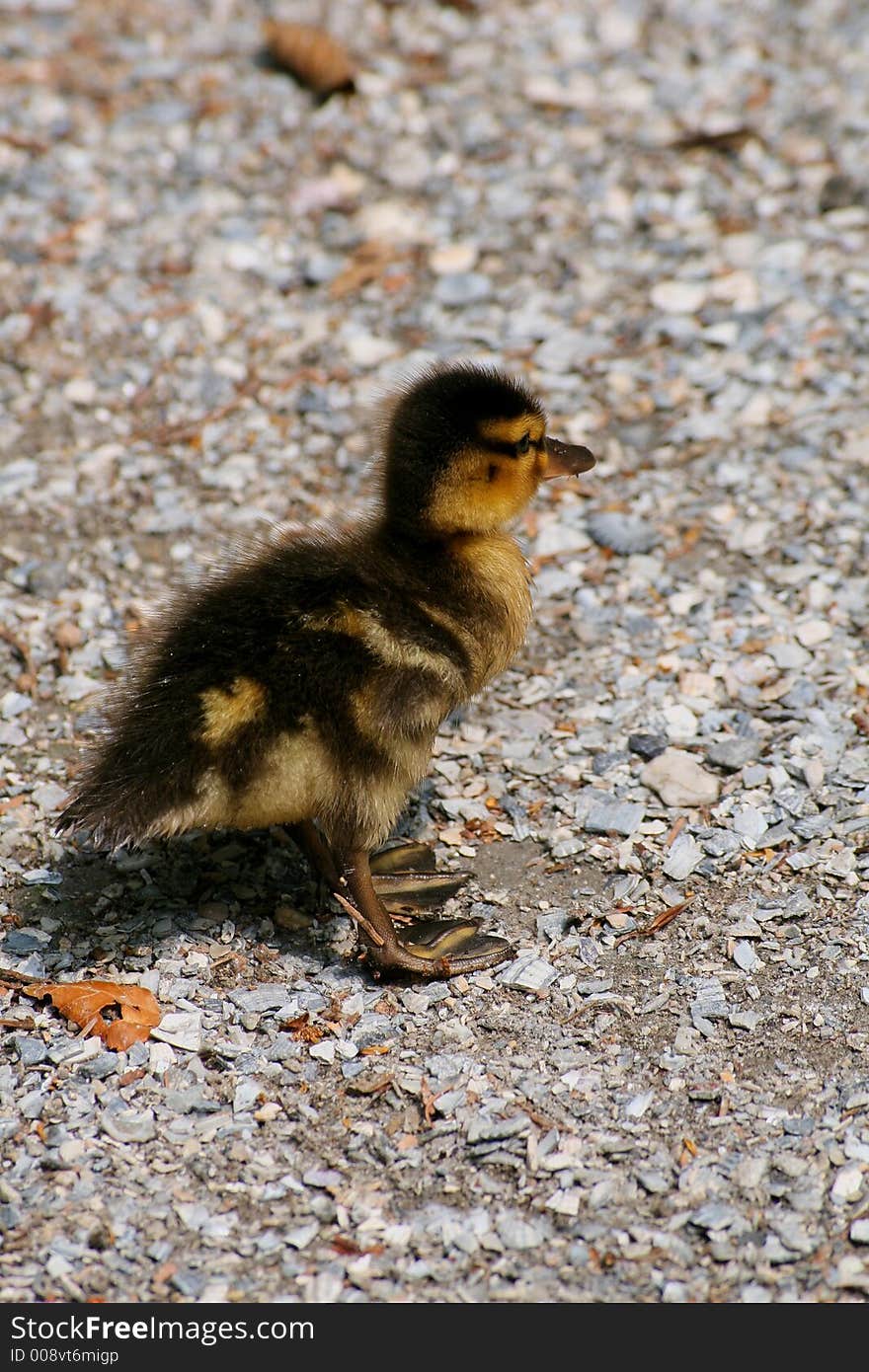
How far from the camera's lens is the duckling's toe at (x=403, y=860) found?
10.8 feet

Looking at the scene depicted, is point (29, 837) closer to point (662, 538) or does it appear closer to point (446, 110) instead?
point (662, 538)

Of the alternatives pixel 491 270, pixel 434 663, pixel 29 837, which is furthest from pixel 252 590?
pixel 491 270

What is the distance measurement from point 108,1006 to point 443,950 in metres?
0.64

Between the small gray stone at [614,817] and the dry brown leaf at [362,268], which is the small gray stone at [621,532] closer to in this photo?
the small gray stone at [614,817]

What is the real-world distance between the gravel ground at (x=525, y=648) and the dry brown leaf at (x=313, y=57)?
3.5 inches

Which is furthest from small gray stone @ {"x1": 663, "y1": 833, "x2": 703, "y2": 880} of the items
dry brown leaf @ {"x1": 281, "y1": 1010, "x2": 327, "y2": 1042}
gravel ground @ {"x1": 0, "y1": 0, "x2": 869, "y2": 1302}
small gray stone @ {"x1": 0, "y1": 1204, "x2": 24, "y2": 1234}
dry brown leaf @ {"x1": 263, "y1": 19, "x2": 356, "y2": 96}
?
dry brown leaf @ {"x1": 263, "y1": 19, "x2": 356, "y2": 96}

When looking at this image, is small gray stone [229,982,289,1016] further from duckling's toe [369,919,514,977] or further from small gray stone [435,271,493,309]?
small gray stone [435,271,493,309]

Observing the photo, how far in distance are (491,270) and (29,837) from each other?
8.14 feet

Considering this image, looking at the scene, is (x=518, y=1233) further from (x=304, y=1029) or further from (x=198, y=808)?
(x=198, y=808)

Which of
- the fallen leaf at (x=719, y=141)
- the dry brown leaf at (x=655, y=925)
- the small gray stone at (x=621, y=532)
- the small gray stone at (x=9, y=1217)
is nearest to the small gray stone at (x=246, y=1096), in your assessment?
the small gray stone at (x=9, y=1217)

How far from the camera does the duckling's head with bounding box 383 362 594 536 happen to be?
9.90ft

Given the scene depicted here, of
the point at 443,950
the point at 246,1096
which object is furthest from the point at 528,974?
the point at 246,1096

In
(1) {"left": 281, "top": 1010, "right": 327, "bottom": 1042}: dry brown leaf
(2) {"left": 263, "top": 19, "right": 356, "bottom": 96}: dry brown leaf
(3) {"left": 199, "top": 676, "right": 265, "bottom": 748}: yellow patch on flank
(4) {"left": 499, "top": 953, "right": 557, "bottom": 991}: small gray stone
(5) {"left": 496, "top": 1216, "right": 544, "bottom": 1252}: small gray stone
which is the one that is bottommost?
(1) {"left": 281, "top": 1010, "right": 327, "bottom": 1042}: dry brown leaf

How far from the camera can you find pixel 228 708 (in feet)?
9.12
